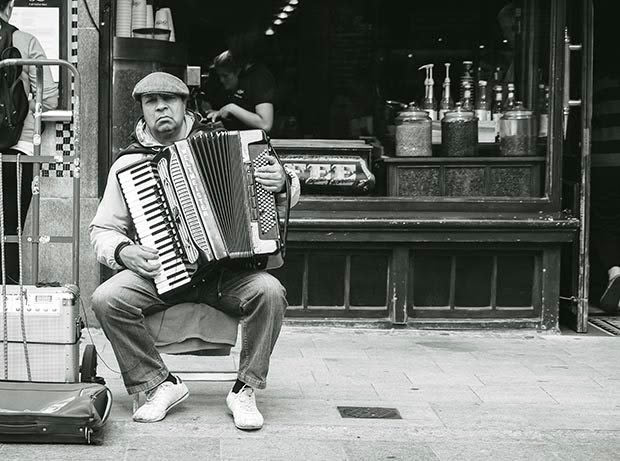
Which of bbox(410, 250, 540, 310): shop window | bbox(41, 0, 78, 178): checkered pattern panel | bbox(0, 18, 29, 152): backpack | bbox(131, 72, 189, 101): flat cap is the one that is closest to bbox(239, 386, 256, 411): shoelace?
bbox(131, 72, 189, 101): flat cap

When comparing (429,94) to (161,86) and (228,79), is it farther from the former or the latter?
(161,86)

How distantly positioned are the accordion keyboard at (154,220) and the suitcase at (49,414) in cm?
65

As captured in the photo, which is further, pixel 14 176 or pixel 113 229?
pixel 14 176

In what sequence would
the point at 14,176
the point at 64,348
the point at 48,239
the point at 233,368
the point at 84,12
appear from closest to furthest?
the point at 64,348 < the point at 48,239 < the point at 233,368 < the point at 14,176 < the point at 84,12

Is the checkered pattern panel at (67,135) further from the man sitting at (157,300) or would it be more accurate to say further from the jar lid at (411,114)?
the man sitting at (157,300)

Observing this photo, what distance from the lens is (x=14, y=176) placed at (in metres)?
7.35

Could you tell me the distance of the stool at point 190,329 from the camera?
5.74 m

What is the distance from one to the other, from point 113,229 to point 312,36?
2.87 m

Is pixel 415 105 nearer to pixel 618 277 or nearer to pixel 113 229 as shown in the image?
pixel 618 277

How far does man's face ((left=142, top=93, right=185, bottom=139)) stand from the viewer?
5.82 m

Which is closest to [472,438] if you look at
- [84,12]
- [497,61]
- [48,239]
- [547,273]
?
[48,239]

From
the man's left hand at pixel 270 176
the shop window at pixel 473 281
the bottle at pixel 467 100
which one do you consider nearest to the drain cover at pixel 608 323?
the shop window at pixel 473 281

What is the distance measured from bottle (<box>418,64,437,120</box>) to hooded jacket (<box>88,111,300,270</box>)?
266cm

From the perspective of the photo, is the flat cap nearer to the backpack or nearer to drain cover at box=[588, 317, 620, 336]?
the backpack
